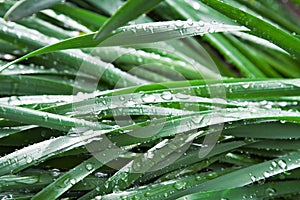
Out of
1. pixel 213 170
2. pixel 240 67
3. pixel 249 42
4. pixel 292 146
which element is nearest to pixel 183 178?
pixel 213 170

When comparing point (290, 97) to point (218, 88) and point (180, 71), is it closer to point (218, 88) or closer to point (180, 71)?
point (218, 88)

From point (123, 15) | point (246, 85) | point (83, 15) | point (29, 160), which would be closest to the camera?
point (123, 15)

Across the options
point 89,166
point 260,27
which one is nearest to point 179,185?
point 89,166

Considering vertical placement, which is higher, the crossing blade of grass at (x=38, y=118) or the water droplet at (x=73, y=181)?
the crossing blade of grass at (x=38, y=118)

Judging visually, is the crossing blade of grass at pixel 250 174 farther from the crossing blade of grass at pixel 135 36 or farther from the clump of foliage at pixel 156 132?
the crossing blade of grass at pixel 135 36

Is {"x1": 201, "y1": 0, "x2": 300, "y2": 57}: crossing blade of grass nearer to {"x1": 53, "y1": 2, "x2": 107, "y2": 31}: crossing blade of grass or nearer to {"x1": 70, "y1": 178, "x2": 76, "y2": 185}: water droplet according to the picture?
{"x1": 70, "y1": 178, "x2": 76, "y2": 185}: water droplet

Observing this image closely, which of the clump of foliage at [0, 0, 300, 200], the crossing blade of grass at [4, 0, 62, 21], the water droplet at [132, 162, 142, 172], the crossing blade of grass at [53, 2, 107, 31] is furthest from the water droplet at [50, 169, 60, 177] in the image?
the crossing blade of grass at [53, 2, 107, 31]

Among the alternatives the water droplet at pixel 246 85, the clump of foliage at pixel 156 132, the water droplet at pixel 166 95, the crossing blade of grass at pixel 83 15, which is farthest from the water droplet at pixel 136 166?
Answer: the crossing blade of grass at pixel 83 15

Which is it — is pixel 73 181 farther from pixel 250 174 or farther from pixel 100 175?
pixel 250 174
